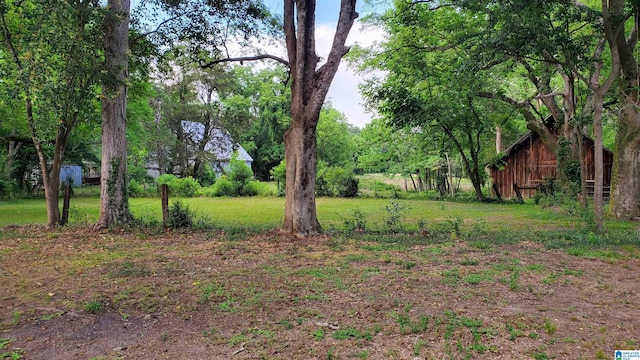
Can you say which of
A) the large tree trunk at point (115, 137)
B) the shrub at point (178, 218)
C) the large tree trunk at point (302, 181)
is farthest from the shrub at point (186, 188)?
the large tree trunk at point (302, 181)

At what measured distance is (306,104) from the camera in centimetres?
880

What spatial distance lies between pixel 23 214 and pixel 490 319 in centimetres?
1619

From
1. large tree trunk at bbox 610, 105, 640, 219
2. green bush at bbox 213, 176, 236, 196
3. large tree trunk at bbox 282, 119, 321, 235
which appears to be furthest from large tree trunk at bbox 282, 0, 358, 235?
green bush at bbox 213, 176, 236, 196

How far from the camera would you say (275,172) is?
26.7 m

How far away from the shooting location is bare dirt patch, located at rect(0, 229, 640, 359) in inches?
135

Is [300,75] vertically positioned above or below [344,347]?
above

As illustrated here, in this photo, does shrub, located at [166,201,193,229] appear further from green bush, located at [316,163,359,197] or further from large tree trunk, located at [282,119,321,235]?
green bush, located at [316,163,359,197]

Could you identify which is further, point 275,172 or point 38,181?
point 275,172

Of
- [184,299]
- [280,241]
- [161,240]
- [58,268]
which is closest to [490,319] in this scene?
[184,299]

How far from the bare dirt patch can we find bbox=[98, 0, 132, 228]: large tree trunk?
248cm

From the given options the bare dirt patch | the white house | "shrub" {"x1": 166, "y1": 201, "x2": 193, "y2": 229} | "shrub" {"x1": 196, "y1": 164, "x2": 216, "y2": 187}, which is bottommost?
the bare dirt patch

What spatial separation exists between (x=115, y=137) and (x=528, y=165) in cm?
2262

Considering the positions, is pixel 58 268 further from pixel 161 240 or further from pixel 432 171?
pixel 432 171

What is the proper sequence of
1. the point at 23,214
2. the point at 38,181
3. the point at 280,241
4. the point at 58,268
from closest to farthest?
1. the point at 58,268
2. the point at 280,241
3. the point at 23,214
4. the point at 38,181
